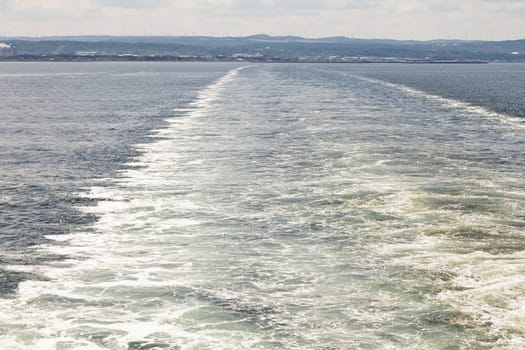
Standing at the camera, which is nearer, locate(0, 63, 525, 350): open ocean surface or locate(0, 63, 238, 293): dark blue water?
locate(0, 63, 525, 350): open ocean surface

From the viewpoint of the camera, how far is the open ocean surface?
74.8 feet

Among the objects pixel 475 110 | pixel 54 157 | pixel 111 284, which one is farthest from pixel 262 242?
pixel 475 110

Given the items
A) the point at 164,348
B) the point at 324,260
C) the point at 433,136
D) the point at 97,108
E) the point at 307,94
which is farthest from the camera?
the point at 307,94

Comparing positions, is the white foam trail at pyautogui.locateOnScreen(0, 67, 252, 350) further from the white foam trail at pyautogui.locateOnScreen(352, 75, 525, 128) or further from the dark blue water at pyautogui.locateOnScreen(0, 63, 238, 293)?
the white foam trail at pyautogui.locateOnScreen(352, 75, 525, 128)

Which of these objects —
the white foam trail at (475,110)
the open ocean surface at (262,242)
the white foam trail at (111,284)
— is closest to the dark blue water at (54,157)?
the open ocean surface at (262,242)

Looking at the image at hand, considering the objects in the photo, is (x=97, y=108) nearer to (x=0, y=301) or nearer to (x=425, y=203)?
(x=425, y=203)

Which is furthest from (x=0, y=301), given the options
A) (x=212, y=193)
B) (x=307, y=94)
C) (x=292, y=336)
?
(x=307, y=94)

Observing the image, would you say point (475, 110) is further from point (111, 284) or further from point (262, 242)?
point (111, 284)

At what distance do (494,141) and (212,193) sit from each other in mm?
31227

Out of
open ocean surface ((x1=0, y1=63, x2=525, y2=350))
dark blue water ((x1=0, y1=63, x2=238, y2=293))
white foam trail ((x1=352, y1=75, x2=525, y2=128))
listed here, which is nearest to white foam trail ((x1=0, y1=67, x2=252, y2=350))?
open ocean surface ((x1=0, y1=63, x2=525, y2=350))

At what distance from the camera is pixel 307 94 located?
130 metres

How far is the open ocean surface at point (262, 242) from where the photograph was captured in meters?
22.8

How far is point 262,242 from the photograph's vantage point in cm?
3216

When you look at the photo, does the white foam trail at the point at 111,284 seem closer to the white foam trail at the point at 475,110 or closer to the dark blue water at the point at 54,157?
the dark blue water at the point at 54,157
